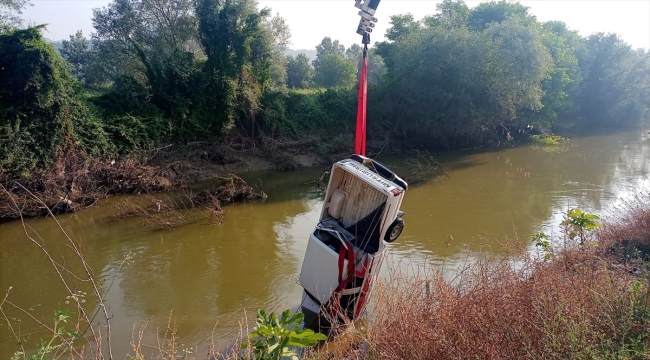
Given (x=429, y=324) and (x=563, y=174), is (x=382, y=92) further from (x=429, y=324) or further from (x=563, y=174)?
(x=429, y=324)

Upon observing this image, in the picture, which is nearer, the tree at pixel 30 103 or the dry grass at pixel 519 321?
the dry grass at pixel 519 321

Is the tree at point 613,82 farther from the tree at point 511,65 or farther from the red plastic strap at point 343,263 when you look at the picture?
the red plastic strap at point 343,263

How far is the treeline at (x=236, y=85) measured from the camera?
12.9 meters

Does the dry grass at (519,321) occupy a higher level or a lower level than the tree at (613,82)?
lower

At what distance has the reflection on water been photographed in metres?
7.10

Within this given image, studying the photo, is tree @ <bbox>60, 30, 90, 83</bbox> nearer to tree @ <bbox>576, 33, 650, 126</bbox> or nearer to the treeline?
the treeline

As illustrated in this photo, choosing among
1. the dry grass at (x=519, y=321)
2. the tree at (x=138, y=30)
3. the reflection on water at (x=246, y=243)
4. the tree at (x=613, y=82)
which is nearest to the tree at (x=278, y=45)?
the tree at (x=138, y=30)

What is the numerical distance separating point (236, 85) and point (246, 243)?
9639 millimetres

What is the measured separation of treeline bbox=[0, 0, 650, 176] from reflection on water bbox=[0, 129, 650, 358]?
10.5 feet

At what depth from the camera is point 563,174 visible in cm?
1667

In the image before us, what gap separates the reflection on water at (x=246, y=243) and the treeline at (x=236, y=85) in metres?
3.19

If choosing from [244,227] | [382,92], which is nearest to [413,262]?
[244,227]

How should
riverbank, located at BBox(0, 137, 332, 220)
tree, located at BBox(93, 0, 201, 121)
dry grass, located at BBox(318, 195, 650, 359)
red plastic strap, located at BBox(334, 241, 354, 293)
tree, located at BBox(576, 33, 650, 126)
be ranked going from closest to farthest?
dry grass, located at BBox(318, 195, 650, 359) → red plastic strap, located at BBox(334, 241, 354, 293) → riverbank, located at BBox(0, 137, 332, 220) → tree, located at BBox(93, 0, 201, 121) → tree, located at BBox(576, 33, 650, 126)

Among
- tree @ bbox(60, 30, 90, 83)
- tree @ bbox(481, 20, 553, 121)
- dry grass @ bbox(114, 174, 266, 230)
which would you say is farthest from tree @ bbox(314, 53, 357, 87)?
dry grass @ bbox(114, 174, 266, 230)
